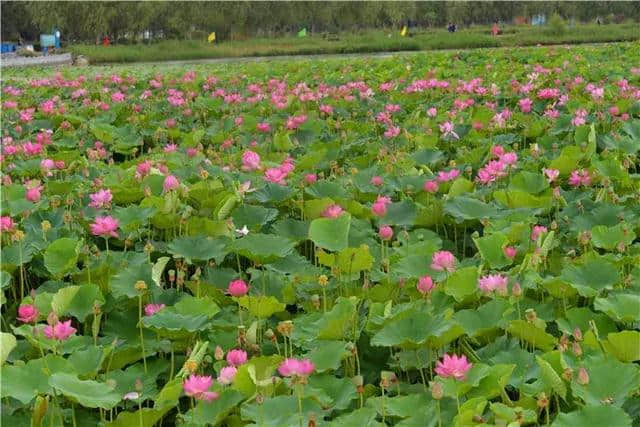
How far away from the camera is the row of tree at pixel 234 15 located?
30.9 m

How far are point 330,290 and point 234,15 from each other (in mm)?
33678

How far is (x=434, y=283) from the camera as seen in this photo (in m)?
1.53

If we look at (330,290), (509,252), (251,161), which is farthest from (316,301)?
(251,161)

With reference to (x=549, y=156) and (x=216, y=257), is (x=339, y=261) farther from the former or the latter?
(x=549, y=156)

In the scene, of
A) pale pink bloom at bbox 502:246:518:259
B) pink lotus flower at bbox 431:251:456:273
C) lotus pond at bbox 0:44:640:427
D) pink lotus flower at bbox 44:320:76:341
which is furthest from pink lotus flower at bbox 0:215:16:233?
pale pink bloom at bbox 502:246:518:259

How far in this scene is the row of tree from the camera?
30938 mm

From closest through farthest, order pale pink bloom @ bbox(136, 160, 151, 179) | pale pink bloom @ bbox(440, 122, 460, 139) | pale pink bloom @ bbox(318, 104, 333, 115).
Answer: pale pink bloom @ bbox(136, 160, 151, 179) < pale pink bloom @ bbox(440, 122, 460, 139) < pale pink bloom @ bbox(318, 104, 333, 115)

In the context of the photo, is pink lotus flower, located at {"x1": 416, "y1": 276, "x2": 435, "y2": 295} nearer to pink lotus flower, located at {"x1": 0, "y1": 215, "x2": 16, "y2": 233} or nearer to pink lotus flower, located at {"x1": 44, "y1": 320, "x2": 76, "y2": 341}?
pink lotus flower, located at {"x1": 44, "y1": 320, "x2": 76, "y2": 341}

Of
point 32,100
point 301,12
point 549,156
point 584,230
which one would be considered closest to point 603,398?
point 584,230

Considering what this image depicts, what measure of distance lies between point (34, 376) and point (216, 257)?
1.80ft

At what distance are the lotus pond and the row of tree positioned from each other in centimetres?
2984

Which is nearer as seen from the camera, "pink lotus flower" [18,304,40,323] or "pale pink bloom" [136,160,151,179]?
"pink lotus flower" [18,304,40,323]

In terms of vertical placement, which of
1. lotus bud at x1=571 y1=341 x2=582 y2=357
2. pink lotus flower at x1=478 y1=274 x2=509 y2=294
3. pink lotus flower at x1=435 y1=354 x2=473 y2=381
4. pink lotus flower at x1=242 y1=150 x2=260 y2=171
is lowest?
lotus bud at x1=571 y1=341 x2=582 y2=357

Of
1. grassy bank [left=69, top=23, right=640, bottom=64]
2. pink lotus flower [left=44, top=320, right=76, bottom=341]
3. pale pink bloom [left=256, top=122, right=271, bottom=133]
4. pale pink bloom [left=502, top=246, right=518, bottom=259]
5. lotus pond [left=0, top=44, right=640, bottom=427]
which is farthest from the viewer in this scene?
grassy bank [left=69, top=23, right=640, bottom=64]
